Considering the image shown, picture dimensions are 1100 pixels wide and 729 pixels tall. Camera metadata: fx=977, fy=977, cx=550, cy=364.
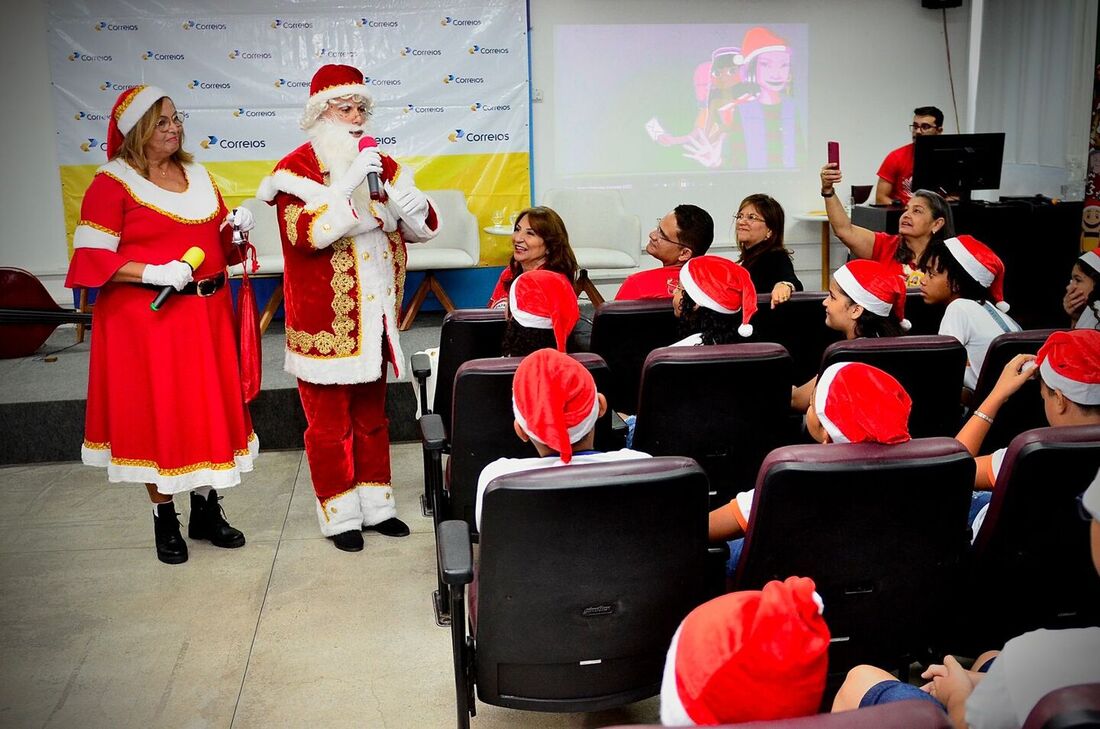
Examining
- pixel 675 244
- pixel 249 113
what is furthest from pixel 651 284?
pixel 249 113

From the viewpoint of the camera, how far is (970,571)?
189 centimetres

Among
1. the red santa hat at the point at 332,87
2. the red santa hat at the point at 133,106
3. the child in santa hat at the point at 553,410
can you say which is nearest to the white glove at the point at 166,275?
the red santa hat at the point at 133,106

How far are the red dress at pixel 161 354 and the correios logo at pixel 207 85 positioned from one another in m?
3.42

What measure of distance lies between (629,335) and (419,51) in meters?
3.86

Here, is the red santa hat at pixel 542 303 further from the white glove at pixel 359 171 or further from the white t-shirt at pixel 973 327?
the white t-shirt at pixel 973 327

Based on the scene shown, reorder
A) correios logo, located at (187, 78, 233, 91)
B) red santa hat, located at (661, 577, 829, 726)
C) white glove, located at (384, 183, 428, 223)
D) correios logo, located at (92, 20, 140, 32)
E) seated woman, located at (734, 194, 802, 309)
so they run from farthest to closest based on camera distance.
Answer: correios logo, located at (187, 78, 233, 91) < correios logo, located at (92, 20, 140, 32) < seated woman, located at (734, 194, 802, 309) < white glove, located at (384, 183, 428, 223) < red santa hat, located at (661, 577, 829, 726)

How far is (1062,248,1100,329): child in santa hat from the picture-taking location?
3529 millimetres

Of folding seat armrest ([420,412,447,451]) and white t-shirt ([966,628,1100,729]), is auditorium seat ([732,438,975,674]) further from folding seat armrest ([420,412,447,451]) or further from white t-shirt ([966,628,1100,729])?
folding seat armrest ([420,412,447,451])

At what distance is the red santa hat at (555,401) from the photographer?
1903 millimetres

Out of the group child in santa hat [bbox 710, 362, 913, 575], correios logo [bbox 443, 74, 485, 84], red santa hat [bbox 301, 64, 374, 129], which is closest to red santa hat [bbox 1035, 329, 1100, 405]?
child in santa hat [bbox 710, 362, 913, 575]

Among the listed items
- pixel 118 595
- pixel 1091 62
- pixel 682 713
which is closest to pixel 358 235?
pixel 118 595

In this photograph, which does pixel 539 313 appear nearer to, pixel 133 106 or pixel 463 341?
pixel 463 341

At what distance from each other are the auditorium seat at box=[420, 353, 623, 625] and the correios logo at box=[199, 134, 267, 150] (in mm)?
4305

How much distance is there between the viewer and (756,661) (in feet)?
3.62
